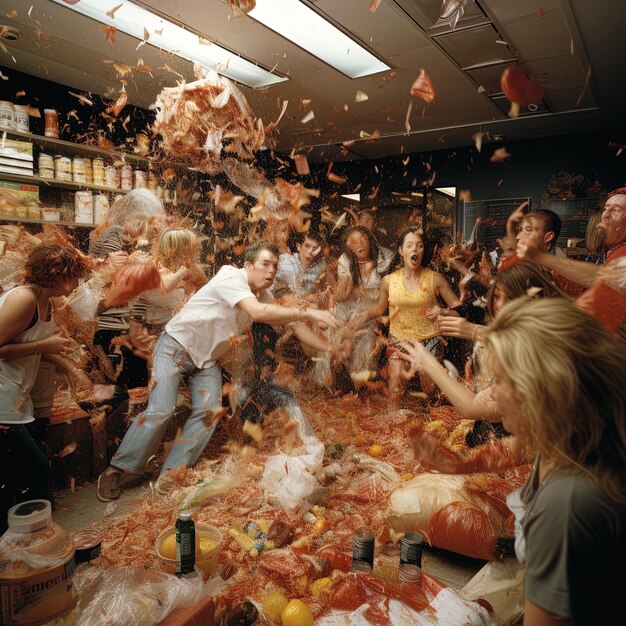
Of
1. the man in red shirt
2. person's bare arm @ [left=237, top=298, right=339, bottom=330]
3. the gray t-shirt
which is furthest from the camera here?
person's bare arm @ [left=237, top=298, right=339, bottom=330]

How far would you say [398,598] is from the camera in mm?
1647

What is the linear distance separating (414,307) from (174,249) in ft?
7.42

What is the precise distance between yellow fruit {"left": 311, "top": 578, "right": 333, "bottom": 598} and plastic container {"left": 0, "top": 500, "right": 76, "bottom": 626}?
90 cm

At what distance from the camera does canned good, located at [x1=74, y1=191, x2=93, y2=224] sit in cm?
458

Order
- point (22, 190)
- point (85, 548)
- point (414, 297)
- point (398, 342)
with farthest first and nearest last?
point (398, 342) → point (414, 297) → point (22, 190) → point (85, 548)

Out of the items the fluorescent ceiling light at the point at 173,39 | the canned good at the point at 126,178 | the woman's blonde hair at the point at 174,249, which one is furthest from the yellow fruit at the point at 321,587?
the canned good at the point at 126,178

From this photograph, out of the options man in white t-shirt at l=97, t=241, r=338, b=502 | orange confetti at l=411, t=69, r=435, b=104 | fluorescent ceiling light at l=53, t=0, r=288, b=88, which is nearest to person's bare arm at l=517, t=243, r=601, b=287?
man in white t-shirt at l=97, t=241, r=338, b=502

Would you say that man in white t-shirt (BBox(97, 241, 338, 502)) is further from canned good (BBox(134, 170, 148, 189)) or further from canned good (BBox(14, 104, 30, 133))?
canned good (BBox(14, 104, 30, 133))

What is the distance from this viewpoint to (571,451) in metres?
0.97

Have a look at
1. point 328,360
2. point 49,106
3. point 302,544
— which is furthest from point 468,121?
point 302,544

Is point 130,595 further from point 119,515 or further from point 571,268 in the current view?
point 571,268

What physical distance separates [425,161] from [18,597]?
7.58m

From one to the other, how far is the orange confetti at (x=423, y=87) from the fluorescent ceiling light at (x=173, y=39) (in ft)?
4.11

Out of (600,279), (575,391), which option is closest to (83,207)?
(600,279)
